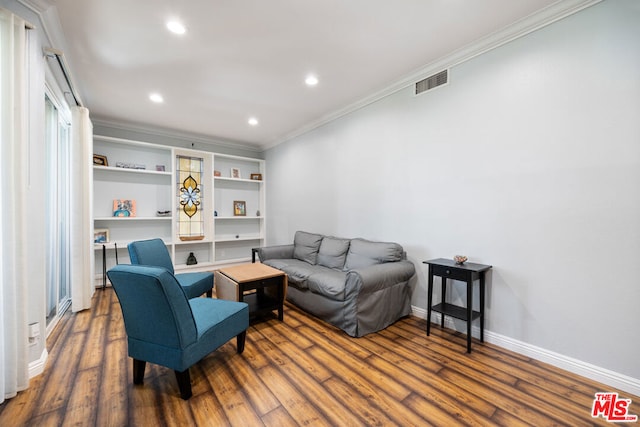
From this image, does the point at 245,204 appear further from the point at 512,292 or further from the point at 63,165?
the point at 512,292

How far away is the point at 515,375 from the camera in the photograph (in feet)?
6.55

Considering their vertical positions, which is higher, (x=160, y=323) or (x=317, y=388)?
(x=160, y=323)

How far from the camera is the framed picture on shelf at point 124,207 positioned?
4625 millimetres

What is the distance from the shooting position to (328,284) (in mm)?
2836

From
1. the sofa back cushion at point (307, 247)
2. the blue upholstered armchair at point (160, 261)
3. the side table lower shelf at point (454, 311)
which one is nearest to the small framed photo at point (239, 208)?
the sofa back cushion at point (307, 247)

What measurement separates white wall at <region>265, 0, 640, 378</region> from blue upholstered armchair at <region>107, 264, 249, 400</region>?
2.38 m

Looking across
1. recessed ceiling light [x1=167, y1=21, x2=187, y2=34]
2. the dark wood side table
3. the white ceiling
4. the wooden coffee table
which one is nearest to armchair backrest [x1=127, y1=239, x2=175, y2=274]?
the wooden coffee table

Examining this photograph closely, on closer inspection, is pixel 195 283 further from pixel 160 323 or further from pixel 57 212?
pixel 57 212

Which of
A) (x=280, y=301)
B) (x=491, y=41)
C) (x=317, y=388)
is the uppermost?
(x=491, y=41)

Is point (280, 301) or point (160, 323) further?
point (280, 301)

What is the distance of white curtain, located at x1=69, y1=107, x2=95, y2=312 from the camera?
3205 mm

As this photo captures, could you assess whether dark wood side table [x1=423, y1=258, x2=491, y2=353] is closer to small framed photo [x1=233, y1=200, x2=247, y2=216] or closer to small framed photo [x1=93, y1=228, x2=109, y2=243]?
small framed photo [x1=233, y1=200, x2=247, y2=216]

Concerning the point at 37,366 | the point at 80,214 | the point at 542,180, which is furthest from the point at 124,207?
the point at 542,180

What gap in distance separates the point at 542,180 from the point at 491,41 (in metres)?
1.35
